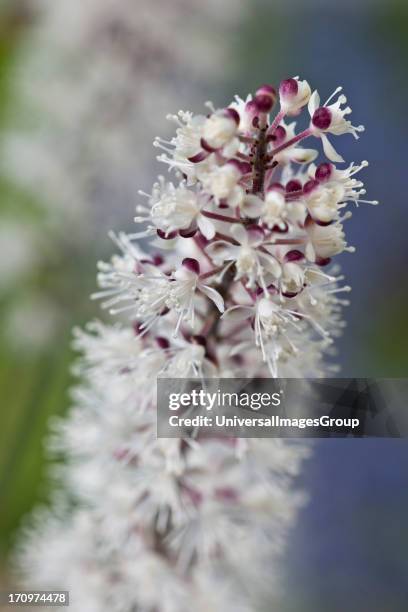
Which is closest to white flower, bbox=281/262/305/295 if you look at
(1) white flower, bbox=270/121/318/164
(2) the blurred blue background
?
(1) white flower, bbox=270/121/318/164

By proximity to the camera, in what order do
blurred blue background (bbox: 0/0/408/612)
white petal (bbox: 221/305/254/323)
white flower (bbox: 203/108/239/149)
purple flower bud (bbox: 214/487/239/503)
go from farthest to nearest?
1. blurred blue background (bbox: 0/0/408/612)
2. purple flower bud (bbox: 214/487/239/503)
3. white petal (bbox: 221/305/254/323)
4. white flower (bbox: 203/108/239/149)

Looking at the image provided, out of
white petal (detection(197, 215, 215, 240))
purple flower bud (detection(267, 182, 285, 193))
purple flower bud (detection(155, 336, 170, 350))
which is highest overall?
purple flower bud (detection(267, 182, 285, 193))

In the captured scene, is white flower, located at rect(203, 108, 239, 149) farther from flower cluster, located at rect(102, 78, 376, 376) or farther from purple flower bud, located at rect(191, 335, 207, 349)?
purple flower bud, located at rect(191, 335, 207, 349)

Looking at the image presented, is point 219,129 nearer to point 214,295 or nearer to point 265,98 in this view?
point 265,98

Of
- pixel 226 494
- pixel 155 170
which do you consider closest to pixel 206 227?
pixel 226 494

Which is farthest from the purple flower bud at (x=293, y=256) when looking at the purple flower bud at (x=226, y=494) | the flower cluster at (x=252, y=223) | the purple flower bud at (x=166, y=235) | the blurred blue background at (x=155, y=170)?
the blurred blue background at (x=155, y=170)

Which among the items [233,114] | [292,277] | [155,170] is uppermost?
[155,170]

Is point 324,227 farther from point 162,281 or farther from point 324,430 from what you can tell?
point 324,430
